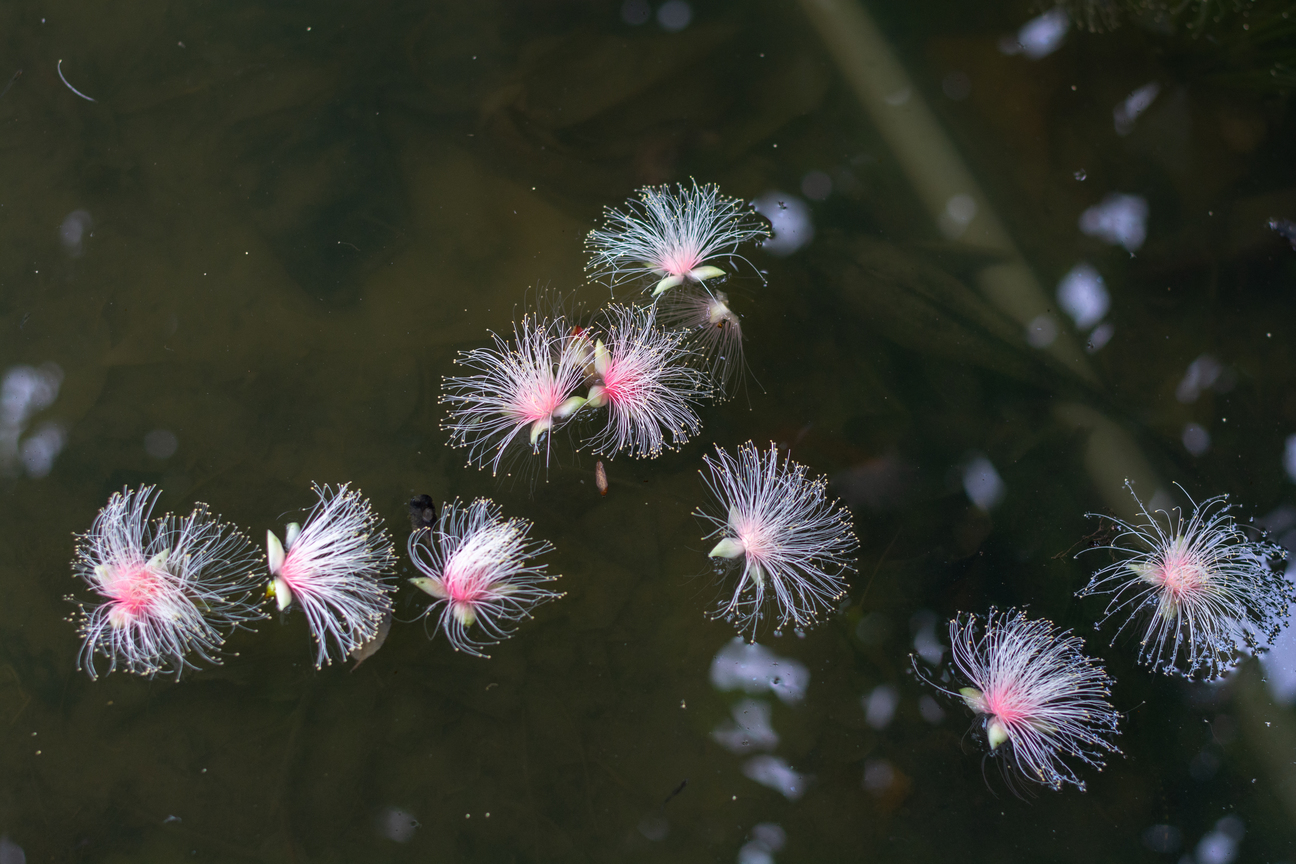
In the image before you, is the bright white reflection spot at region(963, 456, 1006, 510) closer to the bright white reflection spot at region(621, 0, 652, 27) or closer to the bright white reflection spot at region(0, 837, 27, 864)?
the bright white reflection spot at region(621, 0, 652, 27)

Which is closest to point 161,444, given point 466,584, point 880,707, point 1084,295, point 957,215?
point 466,584

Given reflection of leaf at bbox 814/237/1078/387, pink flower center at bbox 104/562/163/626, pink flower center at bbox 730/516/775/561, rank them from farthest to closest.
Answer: reflection of leaf at bbox 814/237/1078/387, pink flower center at bbox 730/516/775/561, pink flower center at bbox 104/562/163/626

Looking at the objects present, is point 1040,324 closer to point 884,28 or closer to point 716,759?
point 884,28

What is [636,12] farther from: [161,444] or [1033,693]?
[1033,693]

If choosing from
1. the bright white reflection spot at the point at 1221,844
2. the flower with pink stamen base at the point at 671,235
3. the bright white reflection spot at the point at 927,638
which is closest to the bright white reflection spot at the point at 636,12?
the flower with pink stamen base at the point at 671,235

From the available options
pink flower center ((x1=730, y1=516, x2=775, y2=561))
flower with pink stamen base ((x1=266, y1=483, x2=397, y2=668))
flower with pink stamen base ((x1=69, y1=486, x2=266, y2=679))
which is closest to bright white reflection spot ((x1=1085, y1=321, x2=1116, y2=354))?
pink flower center ((x1=730, y1=516, x2=775, y2=561))

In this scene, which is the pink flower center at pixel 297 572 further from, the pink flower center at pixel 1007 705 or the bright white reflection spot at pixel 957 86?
the bright white reflection spot at pixel 957 86
